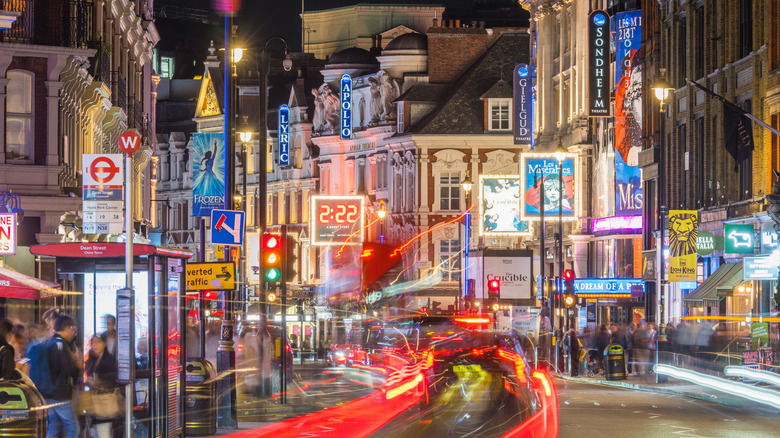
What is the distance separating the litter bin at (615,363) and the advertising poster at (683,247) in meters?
4.71

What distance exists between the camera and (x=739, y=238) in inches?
1524

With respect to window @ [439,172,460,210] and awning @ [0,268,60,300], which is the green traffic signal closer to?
awning @ [0,268,60,300]

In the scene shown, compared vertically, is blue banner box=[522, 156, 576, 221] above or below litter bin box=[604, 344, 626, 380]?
above

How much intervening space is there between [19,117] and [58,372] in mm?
Result: 20589

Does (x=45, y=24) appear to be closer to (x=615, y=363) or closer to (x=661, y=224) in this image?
(x=615, y=363)

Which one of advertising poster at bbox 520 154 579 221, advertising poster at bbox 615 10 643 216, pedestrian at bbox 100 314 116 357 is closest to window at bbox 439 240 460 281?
advertising poster at bbox 520 154 579 221

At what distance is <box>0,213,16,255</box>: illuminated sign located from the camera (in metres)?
27.5

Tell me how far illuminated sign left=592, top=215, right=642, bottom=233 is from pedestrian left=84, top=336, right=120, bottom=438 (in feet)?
135

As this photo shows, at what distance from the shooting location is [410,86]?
86438 mm

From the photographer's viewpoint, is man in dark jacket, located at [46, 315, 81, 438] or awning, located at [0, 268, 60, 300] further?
awning, located at [0, 268, 60, 300]

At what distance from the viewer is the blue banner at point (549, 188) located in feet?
197

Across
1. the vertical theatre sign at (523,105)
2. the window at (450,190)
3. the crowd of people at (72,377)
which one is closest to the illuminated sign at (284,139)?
the window at (450,190)

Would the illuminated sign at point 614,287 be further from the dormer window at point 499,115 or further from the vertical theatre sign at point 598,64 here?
the dormer window at point 499,115

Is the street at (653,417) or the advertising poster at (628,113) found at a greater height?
the advertising poster at (628,113)
